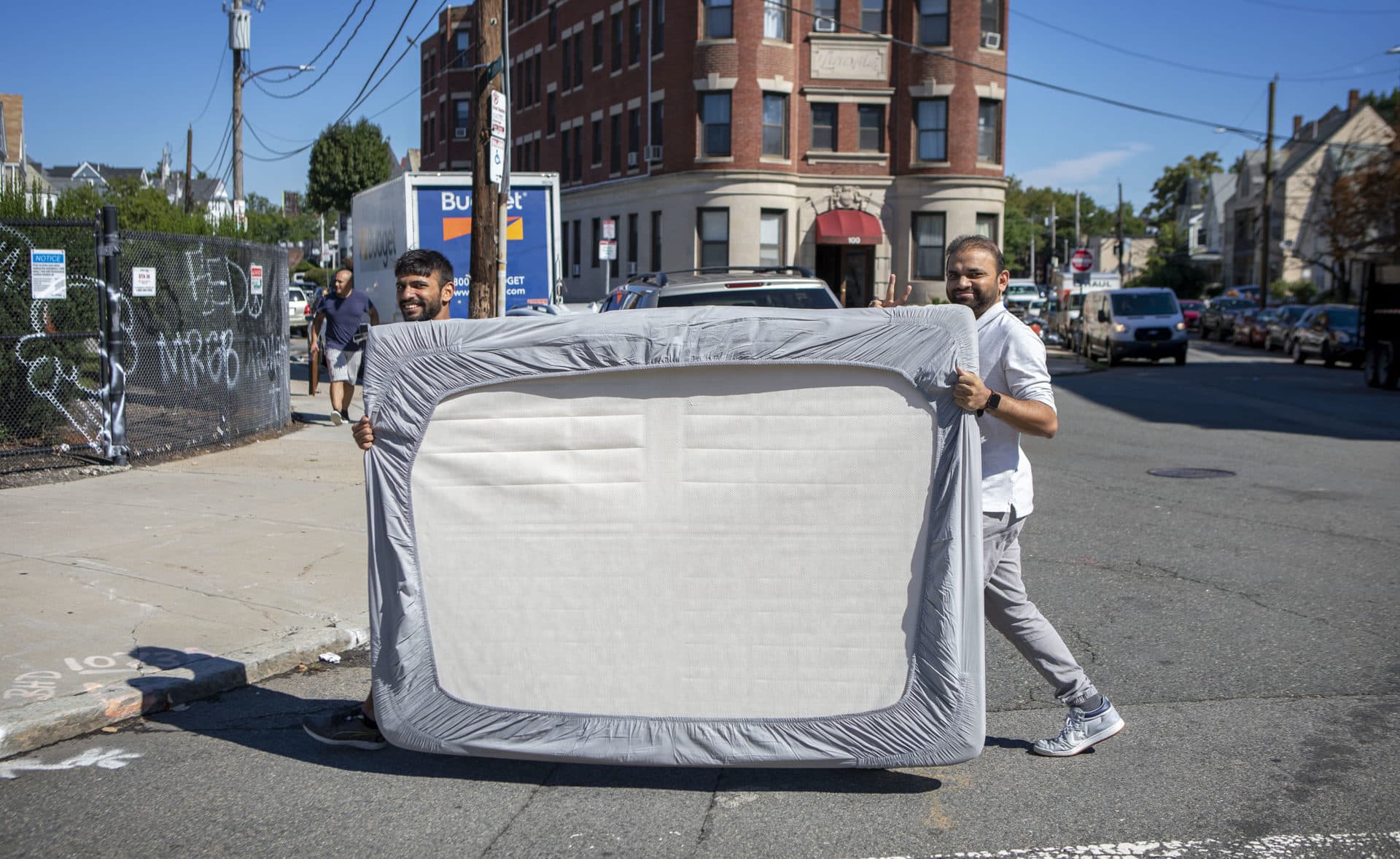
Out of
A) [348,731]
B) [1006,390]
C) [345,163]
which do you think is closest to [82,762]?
[348,731]

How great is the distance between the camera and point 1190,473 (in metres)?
12.0

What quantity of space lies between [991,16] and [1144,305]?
42.2ft

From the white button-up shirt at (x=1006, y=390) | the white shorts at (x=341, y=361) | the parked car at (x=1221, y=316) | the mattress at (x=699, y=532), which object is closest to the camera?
the mattress at (x=699, y=532)

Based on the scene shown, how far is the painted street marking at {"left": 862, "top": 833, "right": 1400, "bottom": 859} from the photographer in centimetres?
369

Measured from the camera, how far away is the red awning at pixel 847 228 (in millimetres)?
39094

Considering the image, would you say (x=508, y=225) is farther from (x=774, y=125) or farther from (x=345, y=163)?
(x=345, y=163)

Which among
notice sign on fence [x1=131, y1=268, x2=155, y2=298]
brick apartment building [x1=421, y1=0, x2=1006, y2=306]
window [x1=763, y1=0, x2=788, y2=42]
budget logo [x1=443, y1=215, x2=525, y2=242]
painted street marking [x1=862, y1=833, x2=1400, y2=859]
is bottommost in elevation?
painted street marking [x1=862, y1=833, x2=1400, y2=859]

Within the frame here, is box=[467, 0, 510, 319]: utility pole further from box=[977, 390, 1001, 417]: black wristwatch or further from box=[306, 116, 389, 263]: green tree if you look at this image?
box=[306, 116, 389, 263]: green tree

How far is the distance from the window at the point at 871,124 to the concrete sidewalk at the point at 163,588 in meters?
31.5

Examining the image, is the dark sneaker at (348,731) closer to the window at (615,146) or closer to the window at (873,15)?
the window at (873,15)

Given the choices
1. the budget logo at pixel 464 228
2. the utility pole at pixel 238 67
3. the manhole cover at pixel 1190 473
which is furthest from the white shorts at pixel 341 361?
the utility pole at pixel 238 67

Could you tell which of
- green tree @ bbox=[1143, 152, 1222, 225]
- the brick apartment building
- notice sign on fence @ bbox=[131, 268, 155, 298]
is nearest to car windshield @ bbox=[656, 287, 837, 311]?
notice sign on fence @ bbox=[131, 268, 155, 298]

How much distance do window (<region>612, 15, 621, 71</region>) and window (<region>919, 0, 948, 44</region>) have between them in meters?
10.3

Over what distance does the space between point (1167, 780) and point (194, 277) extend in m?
11.0
